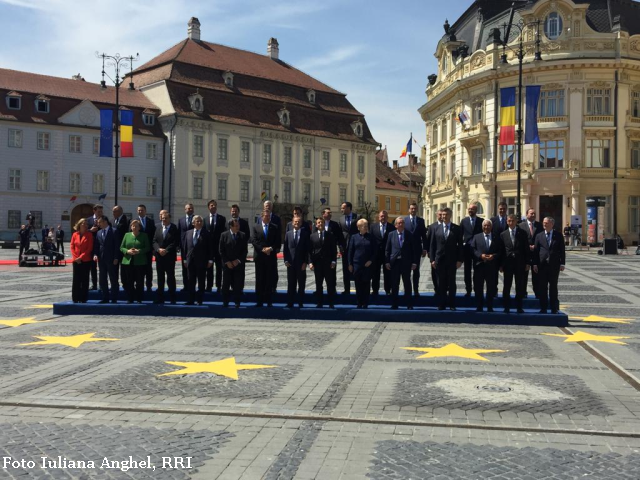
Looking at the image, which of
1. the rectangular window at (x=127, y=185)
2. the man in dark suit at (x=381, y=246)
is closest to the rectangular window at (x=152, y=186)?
the rectangular window at (x=127, y=185)

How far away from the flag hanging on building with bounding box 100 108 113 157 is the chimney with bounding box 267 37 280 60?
40823mm

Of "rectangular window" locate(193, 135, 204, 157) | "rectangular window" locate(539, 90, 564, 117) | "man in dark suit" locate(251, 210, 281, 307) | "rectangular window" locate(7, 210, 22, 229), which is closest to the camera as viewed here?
"man in dark suit" locate(251, 210, 281, 307)

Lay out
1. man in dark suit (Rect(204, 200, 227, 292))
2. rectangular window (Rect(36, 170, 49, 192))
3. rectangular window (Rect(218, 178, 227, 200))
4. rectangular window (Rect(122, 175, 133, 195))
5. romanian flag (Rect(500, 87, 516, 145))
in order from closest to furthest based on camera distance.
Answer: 1. man in dark suit (Rect(204, 200, 227, 292))
2. romanian flag (Rect(500, 87, 516, 145))
3. rectangular window (Rect(36, 170, 49, 192))
4. rectangular window (Rect(122, 175, 133, 195))
5. rectangular window (Rect(218, 178, 227, 200))

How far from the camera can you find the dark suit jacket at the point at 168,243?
14281 millimetres

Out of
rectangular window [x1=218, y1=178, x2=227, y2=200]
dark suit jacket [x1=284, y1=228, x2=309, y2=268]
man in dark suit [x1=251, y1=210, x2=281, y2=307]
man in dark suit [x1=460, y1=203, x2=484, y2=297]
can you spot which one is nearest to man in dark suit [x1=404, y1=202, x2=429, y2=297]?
man in dark suit [x1=460, y1=203, x2=484, y2=297]

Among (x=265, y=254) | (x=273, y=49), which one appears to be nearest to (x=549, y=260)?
(x=265, y=254)

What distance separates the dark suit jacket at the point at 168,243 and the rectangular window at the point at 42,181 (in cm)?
4621

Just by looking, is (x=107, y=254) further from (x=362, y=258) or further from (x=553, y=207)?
(x=553, y=207)

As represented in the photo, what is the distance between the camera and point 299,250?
14078mm

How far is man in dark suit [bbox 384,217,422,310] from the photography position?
14008 millimetres

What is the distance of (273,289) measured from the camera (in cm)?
1491

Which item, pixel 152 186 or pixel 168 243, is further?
pixel 152 186

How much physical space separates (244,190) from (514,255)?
178ft

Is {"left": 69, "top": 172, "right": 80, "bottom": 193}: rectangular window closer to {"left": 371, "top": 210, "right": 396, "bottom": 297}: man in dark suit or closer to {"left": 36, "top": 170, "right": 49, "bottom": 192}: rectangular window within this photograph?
{"left": 36, "top": 170, "right": 49, "bottom": 192}: rectangular window
